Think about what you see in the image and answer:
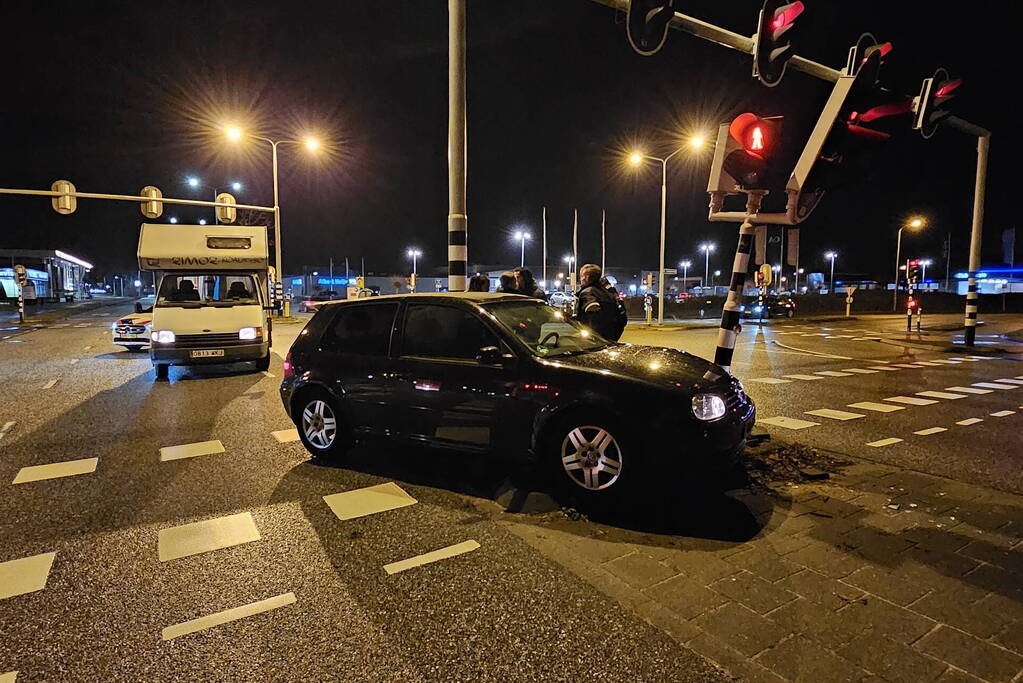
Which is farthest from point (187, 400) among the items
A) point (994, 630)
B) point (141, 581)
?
point (994, 630)

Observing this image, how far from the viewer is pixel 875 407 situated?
8.80 m

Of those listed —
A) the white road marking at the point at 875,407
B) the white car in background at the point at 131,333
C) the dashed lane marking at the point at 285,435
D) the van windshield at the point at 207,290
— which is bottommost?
the white road marking at the point at 875,407

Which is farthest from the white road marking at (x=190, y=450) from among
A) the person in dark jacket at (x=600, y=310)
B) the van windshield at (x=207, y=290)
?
the van windshield at (x=207, y=290)

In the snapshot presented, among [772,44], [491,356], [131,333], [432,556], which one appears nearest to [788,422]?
[491,356]

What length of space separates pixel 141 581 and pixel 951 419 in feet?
29.7

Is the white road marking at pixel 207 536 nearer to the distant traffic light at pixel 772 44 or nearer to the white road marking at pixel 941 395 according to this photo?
the distant traffic light at pixel 772 44

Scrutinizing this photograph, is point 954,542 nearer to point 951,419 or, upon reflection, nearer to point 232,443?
point 951,419

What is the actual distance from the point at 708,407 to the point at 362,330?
10.8 feet

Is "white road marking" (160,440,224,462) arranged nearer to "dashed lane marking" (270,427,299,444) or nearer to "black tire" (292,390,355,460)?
"dashed lane marking" (270,427,299,444)

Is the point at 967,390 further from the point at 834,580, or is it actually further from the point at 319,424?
the point at 319,424

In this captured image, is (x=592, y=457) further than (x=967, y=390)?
No

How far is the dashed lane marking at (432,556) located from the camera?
12.2 ft

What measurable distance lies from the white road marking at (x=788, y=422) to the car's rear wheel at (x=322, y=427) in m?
5.00

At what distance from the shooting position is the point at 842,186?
5.10 metres
